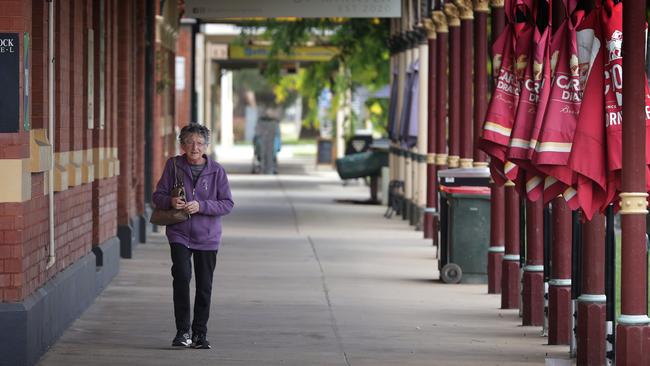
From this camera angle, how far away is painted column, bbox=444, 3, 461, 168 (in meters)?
20.2

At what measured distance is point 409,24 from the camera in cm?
2820

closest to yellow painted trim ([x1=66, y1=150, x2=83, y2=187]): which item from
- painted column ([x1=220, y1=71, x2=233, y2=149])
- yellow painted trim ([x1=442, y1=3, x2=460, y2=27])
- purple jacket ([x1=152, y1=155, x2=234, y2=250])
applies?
purple jacket ([x1=152, y1=155, x2=234, y2=250])

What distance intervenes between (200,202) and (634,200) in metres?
3.34

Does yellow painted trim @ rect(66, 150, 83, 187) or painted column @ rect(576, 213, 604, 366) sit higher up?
yellow painted trim @ rect(66, 150, 83, 187)

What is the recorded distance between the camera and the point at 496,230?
15.9 meters

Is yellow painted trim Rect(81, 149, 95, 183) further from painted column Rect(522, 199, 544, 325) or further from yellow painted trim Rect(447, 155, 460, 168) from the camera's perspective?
yellow painted trim Rect(447, 155, 460, 168)

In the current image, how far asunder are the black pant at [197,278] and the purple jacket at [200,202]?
0.20 feet

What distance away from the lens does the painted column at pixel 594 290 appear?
10492mm

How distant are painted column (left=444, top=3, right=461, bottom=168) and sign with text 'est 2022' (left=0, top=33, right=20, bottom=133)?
983 centimetres

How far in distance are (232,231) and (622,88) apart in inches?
619

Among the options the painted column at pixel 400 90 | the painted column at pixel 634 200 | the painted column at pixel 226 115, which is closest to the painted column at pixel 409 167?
the painted column at pixel 400 90

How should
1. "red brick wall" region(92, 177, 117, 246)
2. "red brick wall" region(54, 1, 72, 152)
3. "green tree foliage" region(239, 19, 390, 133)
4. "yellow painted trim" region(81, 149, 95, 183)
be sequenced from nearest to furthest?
"red brick wall" region(54, 1, 72, 152), "yellow painted trim" region(81, 149, 95, 183), "red brick wall" region(92, 177, 117, 246), "green tree foliage" region(239, 19, 390, 133)

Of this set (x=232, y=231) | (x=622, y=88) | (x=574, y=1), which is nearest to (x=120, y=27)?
(x=232, y=231)

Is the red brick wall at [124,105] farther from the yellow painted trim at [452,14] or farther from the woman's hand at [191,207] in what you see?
the woman's hand at [191,207]
